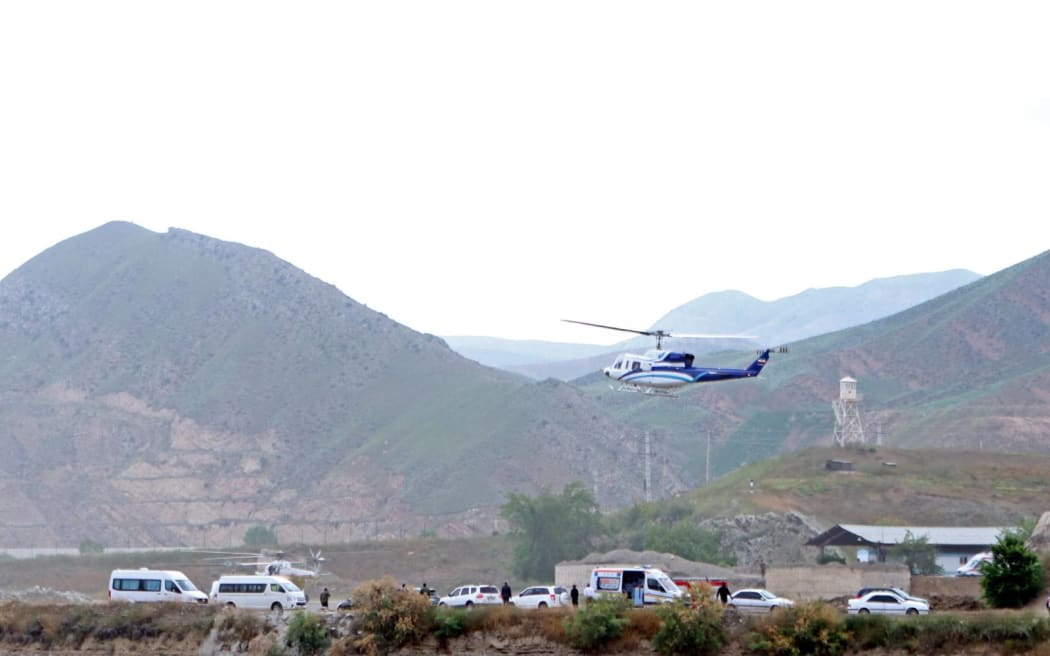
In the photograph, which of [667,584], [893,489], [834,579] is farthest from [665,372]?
[893,489]

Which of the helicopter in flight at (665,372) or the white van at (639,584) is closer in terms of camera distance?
the white van at (639,584)

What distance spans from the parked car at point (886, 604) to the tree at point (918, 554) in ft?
130

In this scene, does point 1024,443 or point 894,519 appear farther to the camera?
point 1024,443

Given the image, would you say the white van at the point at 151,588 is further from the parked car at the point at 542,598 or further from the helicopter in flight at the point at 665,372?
the helicopter in flight at the point at 665,372

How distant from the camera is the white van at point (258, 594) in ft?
184

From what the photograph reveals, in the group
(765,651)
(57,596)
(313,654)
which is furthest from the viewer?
(57,596)

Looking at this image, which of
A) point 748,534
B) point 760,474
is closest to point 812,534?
point 748,534

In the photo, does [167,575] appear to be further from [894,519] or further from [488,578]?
[894,519]

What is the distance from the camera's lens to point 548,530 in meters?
125

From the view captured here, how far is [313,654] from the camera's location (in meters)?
46.9

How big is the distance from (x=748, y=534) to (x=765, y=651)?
259 ft

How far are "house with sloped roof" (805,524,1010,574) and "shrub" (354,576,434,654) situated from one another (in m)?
51.7

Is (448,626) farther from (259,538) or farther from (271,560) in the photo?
(259,538)

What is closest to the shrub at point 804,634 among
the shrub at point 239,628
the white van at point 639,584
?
the white van at point 639,584
